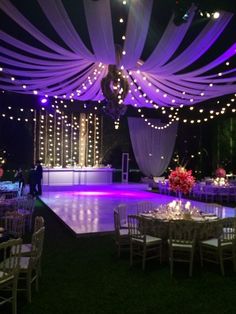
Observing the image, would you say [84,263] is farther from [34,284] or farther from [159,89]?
[159,89]

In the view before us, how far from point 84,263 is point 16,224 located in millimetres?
1594

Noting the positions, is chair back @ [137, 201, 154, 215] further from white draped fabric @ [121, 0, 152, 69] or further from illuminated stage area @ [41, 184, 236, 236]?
white draped fabric @ [121, 0, 152, 69]

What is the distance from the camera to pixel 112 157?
19.0m

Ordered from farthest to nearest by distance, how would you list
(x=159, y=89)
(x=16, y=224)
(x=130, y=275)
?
(x=159, y=89) → (x=16, y=224) → (x=130, y=275)

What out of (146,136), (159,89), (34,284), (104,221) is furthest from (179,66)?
(146,136)

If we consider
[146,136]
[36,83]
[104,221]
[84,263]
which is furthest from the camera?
[146,136]

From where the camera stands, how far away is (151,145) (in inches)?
749

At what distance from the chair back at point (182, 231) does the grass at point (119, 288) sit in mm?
408

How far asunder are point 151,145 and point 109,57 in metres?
11.4

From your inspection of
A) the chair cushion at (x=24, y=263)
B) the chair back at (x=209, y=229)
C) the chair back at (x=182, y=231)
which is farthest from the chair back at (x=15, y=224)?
the chair back at (x=209, y=229)

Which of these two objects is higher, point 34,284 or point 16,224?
point 16,224

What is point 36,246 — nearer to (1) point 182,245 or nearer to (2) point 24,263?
(2) point 24,263

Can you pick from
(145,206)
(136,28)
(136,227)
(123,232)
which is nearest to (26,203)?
(145,206)

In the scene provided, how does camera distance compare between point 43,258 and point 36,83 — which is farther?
point 36,83
